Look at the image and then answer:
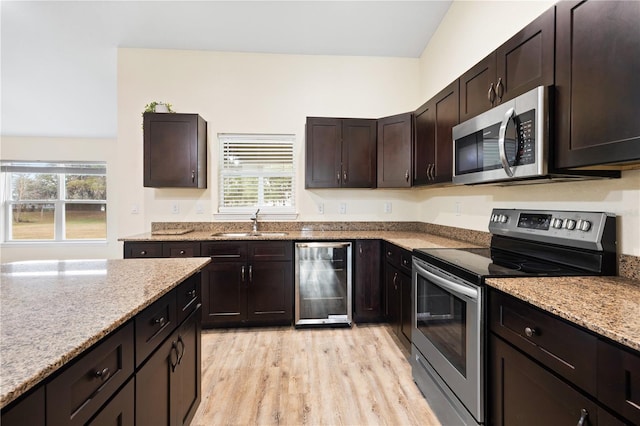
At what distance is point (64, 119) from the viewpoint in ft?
15.3

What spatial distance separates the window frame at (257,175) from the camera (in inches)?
138

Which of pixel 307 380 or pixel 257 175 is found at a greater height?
pixel 257 175

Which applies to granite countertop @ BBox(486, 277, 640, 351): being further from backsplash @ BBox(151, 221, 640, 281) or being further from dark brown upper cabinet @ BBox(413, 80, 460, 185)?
backsplash @ BBox(151, 221, 640, 281)

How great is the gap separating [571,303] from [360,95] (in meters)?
3.16

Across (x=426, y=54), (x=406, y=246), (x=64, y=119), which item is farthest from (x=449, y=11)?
(x=64, y=119)

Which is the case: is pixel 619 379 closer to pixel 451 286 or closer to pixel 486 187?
pixel 451 286

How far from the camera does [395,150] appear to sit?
10.2ft

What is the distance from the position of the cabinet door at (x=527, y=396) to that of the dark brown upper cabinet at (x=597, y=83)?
2.70ft

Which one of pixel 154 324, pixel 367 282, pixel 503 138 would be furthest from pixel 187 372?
pixel 503 138

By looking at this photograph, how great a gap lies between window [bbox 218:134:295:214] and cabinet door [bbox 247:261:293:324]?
86 centimetres

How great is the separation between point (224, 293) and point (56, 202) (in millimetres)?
4716

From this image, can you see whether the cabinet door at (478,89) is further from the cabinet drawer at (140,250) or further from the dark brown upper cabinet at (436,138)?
the cabinet drawer at (140,250)

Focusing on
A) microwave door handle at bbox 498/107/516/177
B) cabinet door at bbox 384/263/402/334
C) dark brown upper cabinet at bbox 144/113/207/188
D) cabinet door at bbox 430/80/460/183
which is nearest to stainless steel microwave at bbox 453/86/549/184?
microwave door handle at bbox 498/107/516/177

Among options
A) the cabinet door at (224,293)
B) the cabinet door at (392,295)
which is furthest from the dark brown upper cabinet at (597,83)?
the cabinet door at (224,293)
